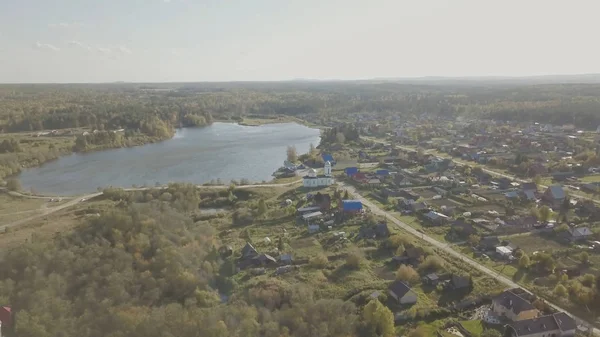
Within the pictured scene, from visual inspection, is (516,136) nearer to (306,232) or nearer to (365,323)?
(306,232)

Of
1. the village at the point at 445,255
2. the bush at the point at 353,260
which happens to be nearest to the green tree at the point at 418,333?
the village at the point at 445,255

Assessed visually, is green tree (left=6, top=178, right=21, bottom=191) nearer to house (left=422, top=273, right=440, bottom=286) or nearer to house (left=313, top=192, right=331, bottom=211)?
house (left=313, top=192, right=331, bottom=211)

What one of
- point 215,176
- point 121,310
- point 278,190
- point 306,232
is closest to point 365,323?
point 121,310

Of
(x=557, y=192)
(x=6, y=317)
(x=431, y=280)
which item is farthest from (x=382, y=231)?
(x=6, y=317)

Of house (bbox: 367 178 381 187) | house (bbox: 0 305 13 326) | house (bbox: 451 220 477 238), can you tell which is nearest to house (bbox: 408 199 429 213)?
house (bbox: 451 220 477 238)

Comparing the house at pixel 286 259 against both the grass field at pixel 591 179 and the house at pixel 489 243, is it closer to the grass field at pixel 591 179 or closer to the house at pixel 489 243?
the house at pixel 489 243
